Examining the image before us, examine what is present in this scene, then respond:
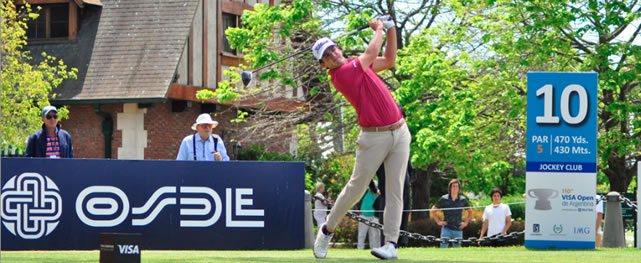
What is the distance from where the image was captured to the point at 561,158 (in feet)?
46.6

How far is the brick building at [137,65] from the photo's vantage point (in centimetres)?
3606

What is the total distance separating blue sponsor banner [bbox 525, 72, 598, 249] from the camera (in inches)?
554

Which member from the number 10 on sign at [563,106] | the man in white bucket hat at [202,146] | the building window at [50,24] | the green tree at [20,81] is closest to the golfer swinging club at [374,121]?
the number 10 on sign at [563,106]

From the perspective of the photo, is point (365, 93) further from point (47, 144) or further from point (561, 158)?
point (47, 144)

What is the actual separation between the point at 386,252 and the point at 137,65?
87.4 feet

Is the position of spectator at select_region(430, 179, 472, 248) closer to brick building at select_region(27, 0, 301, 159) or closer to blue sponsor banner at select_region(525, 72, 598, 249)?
blue sponsor banner at select_region(525, 72, 598, 249)

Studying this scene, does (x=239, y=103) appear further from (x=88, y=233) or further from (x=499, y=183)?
(x=88, y=233)

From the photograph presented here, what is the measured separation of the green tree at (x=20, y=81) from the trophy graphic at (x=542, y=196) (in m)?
22.2

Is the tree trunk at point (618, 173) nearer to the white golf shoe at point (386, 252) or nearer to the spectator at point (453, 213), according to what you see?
the spectator at point (453, 213)

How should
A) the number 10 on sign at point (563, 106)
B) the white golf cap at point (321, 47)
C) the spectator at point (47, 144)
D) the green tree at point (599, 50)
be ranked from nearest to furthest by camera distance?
1. the white golf cap at point (321, 47)
2. the number 10 on sign at point (563, 106)
3. the spectator at point (47, 144)
4. the green tree at point (599, 50)

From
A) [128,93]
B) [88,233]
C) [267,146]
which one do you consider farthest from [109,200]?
[267,146]

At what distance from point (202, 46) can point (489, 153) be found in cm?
865

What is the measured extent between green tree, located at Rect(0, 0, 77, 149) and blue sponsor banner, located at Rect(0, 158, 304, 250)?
2046cm

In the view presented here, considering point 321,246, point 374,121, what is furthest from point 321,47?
point 321,246
